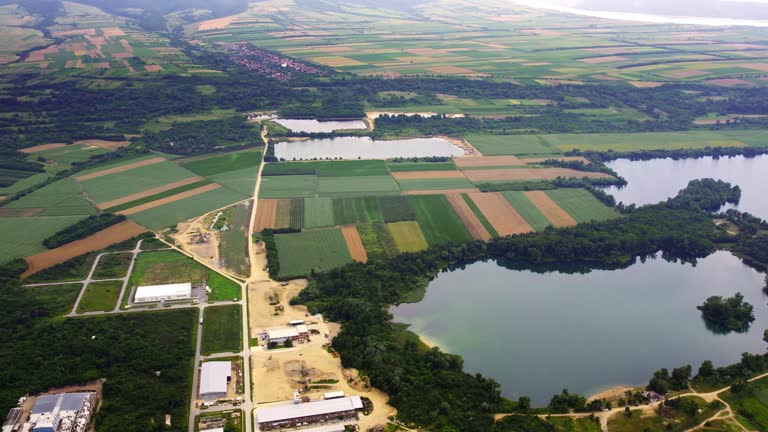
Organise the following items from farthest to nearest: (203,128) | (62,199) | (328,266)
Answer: (203,128) < (62,199) < (328,266)

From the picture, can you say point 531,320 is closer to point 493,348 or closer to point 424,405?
point 493,348

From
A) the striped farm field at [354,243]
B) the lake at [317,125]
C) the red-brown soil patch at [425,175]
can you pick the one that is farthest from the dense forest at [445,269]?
the lake at [317,125]

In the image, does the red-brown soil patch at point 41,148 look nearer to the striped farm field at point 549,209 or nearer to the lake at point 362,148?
the lake at point 362,148

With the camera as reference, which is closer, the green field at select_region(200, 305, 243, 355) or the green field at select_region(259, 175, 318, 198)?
the green field at select_region(200, 305, 243, 355)

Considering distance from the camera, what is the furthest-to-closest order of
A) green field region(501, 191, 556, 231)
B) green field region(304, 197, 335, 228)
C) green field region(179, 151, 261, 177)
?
green field region(179, 151, 261, 177) < green field region(501, 191, 556, 231) < green field region(304, 197, 335, 228)

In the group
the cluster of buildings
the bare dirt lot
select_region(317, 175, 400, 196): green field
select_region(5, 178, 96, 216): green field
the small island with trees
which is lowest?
the cluster of buildings

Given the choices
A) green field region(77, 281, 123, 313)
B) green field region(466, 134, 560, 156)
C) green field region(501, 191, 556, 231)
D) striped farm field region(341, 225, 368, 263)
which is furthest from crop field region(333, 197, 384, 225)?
green field region(466, 134, 560, 156)

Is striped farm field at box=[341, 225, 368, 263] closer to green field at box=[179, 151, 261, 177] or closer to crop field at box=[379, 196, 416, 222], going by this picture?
crop field at box=[379, 196, 416, 222]

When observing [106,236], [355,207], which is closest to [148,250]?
[106,236]
